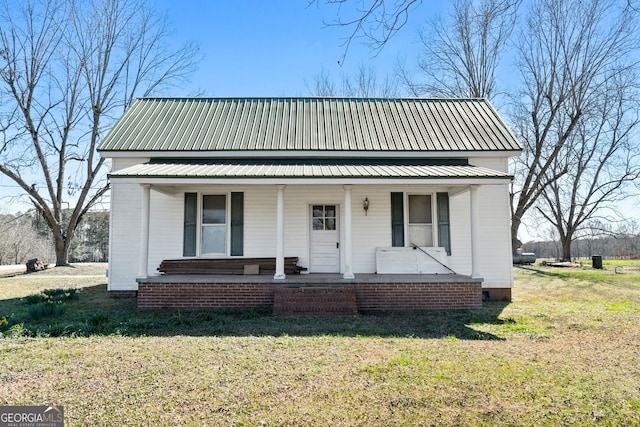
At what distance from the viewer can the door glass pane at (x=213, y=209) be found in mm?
10453

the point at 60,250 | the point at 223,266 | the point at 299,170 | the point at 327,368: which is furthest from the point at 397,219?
the point at 60,250

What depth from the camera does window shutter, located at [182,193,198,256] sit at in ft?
33.7

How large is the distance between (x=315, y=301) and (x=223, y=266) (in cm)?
282

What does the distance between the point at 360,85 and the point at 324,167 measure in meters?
21.2

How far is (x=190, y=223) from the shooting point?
10.4 metres

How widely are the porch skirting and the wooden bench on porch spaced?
810mm

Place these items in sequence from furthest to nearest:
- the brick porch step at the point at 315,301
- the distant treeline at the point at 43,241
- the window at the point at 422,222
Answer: the distant treeline at the point at 43,241 → the window at the point at 422,222 → the brick porch step at the point at 315,301

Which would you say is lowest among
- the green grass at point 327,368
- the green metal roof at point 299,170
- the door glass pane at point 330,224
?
the green grass at point 327,368

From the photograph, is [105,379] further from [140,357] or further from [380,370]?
[380,370]

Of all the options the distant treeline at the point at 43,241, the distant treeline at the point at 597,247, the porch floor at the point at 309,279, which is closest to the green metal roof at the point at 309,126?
the porch floor at the point at 309,279

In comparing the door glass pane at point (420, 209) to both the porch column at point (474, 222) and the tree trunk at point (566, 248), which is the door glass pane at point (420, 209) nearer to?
the porch column at point (474, 222)

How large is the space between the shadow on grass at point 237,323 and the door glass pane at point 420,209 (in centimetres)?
268

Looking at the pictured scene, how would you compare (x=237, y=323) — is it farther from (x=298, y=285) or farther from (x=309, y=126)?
(x=309, y=126)

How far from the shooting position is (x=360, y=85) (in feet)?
95.3
